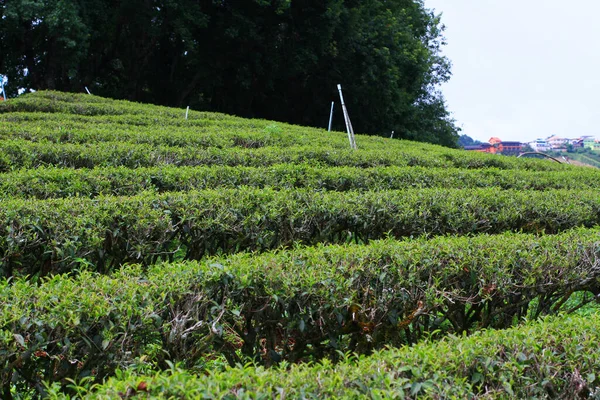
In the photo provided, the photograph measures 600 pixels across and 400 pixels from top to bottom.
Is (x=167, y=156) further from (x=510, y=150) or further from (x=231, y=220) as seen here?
(x=510, y=150)

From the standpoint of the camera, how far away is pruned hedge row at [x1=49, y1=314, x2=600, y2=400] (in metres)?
2.32

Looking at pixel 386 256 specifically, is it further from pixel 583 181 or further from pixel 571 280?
pixel 583 181

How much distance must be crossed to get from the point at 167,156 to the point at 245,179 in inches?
85.5

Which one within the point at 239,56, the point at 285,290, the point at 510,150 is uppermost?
the point at 239,56

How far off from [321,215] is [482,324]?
2486 mm

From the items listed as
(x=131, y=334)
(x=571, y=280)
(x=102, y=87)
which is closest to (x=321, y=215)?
(x=571, y=280)

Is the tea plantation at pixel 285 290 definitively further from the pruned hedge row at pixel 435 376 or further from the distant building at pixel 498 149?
the distant building at pixel 498 149

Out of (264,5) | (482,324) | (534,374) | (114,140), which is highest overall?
(264,5)

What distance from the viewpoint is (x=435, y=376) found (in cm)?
252

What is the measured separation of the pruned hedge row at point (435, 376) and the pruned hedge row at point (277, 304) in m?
0.06

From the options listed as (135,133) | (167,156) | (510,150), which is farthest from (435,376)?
(510,150)

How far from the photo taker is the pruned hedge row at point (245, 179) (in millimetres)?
7102

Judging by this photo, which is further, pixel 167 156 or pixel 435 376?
pixel 167 156

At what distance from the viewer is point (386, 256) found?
4328 mm
